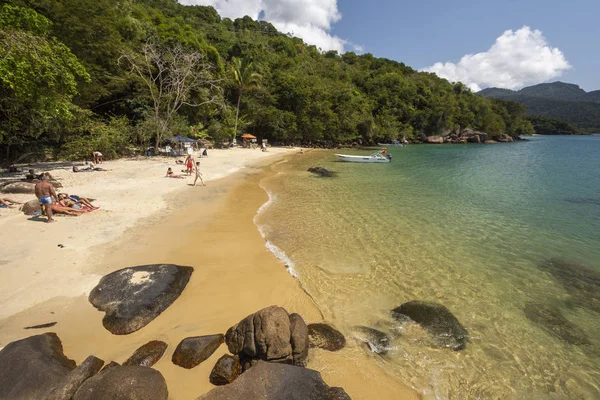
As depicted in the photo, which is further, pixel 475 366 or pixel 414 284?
pixel 414 284

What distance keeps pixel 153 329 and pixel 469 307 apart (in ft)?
22.6

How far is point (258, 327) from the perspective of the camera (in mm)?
4309

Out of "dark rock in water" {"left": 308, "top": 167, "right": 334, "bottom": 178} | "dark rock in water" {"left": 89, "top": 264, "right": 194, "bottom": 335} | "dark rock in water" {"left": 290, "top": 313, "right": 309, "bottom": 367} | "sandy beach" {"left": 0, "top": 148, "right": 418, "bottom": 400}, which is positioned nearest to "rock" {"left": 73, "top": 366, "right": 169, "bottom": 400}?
"sandy beach" {"left": 0, "top": 148, "right": 418, "bottom": 400}

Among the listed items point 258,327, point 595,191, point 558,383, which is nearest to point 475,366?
point 558,383

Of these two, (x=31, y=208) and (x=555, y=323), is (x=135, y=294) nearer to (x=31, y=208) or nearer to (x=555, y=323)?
(x=31, y=208)

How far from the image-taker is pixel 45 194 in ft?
28.1

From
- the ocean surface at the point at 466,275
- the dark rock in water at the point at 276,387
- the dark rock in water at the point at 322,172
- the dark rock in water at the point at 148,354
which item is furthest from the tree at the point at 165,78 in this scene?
the dark rock in water at the point at 276,387

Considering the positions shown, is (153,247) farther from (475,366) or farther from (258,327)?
(475,366)

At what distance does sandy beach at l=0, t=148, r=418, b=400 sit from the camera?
4359 mm

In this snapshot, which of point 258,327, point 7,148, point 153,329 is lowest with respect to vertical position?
point 153,329

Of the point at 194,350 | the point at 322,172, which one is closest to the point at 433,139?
the point at 322,172

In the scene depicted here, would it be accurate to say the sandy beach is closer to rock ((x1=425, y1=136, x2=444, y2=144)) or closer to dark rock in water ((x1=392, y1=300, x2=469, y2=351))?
dark rock in water ((x1=392, y1=300, x2=469, y2=351))

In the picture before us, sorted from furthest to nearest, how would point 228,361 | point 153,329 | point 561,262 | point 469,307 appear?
point 561,262, point 469,307, point 153,329, point 228,361

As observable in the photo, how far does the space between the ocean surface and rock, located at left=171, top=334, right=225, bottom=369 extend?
244 cm
